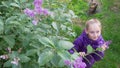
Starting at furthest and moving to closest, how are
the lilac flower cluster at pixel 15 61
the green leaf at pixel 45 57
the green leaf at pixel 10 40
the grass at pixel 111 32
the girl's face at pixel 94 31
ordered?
the grass at pixel 111 32, the girl's face at pixel 94 31, the green leaf at pixel 10 40, the lilac flower cluster at pixel 15 61, the green leaf at pixel 45 57

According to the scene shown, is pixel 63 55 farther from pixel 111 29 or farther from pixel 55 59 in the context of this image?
pixel 111 29

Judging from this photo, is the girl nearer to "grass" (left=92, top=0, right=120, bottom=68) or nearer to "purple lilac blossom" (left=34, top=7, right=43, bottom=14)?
"grass" (left=92, top=0, right=120, bottom=68)

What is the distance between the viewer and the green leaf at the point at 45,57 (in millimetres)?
1452

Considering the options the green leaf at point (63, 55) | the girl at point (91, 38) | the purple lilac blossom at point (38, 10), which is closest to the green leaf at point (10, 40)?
the purple lilac blossom at point (38, 10)

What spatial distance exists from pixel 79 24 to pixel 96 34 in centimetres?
250

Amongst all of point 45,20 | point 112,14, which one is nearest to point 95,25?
point 45,20

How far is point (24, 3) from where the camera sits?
2.05 m

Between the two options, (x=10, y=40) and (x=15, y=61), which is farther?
(x=10, y=40)

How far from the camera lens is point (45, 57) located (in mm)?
1460

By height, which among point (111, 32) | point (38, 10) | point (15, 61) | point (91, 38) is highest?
point (38, 10)


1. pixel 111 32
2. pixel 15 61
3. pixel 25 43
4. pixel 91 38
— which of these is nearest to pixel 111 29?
pixel 111 32

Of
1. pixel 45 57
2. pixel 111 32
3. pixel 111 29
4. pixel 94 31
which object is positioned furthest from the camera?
pixel 111 29

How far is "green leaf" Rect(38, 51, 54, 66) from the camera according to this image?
145 cm

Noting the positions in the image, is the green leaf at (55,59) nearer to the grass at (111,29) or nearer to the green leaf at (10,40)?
the green leaf at (10,40)
